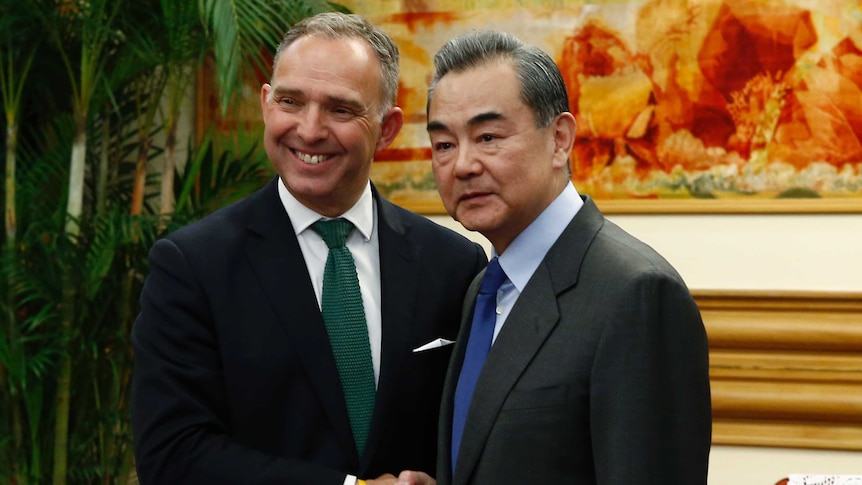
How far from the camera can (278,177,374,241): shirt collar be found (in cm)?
221

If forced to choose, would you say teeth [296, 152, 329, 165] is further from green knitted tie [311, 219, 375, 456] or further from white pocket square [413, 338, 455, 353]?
white pocket square [413, 338, 455, 353]

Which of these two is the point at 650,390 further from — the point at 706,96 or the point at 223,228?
the point at 706,96

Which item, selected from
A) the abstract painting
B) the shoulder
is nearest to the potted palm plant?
the abstract painting

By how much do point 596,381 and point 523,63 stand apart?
1.81ft

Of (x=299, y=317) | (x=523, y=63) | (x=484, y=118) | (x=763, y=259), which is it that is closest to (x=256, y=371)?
(x=299, y=317)

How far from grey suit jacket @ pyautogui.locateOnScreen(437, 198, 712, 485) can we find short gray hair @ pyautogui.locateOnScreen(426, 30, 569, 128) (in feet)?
0.78

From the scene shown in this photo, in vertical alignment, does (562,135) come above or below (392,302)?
above

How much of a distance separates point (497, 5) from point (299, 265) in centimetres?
261

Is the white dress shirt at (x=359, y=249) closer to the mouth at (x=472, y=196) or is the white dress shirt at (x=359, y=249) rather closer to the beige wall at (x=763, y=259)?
the mouth at (x=472, y=196)

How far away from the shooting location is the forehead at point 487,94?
1763 mm

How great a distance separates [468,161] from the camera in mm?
1781

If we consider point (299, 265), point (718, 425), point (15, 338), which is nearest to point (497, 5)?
point (718, 425)

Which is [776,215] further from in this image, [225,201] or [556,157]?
[556,157]

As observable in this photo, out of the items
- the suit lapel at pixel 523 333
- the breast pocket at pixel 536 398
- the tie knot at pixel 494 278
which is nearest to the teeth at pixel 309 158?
the tie knot at pixel 494 278
